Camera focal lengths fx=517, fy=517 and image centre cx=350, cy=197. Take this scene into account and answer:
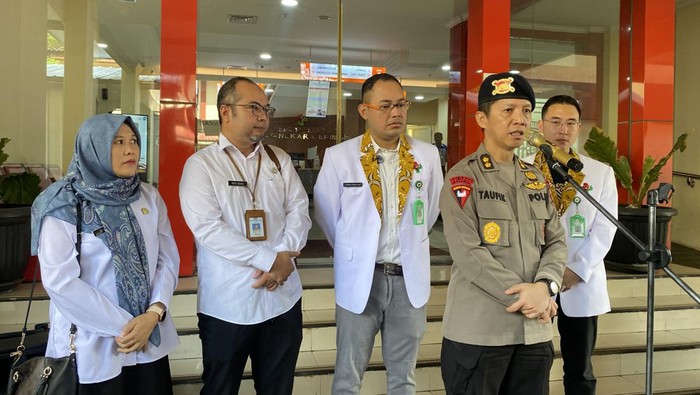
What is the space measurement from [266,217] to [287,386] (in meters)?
0.70

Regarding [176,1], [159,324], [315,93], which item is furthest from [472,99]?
[159,324]

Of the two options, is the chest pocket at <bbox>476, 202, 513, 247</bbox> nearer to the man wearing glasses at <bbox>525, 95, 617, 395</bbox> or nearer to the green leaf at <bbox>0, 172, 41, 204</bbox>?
the man wearing glasses at <bbox>525, 95, 617, 395</bbox>

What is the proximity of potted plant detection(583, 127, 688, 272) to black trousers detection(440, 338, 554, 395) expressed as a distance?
127 inches

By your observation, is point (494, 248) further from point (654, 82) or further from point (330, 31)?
point (330, 31)

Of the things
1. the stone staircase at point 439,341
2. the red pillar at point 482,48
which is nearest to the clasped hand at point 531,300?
the stone staircase at point 439,341

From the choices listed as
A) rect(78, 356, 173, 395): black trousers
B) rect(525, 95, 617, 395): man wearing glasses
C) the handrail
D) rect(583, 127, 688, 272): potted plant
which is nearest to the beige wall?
the handrail

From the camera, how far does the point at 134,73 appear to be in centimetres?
477

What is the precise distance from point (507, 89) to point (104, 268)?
1465mm

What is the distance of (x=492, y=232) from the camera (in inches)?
65.2

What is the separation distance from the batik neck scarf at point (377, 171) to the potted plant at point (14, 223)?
104 inches

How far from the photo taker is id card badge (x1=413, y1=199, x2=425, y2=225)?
2252 mm

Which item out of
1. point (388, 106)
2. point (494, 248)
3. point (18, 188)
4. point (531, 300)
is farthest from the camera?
point (18, 188)

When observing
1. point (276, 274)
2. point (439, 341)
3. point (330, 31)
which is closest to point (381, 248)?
point (276, 274)

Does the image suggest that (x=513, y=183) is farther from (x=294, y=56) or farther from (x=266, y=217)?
(x=294, y=56)
